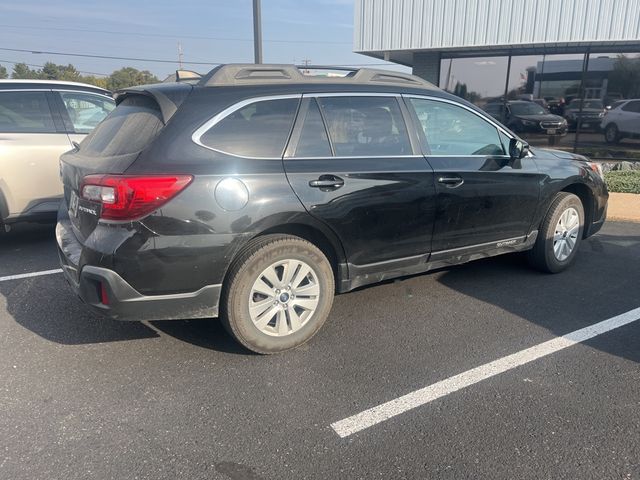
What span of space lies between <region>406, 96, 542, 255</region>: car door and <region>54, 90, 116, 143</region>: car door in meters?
3.98

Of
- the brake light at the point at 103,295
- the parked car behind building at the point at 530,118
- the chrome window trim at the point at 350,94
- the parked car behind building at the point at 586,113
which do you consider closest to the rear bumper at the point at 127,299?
the brake light at the point at 103,295

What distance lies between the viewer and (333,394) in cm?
300

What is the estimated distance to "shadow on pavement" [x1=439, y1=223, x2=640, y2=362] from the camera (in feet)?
12.8

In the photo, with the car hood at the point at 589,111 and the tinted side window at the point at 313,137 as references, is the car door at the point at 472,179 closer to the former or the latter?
the tinted side window at the point at 313,137

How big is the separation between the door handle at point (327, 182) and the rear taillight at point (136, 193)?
81cm

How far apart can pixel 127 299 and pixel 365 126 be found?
199 cm

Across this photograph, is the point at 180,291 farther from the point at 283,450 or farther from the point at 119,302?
the point at 283,450

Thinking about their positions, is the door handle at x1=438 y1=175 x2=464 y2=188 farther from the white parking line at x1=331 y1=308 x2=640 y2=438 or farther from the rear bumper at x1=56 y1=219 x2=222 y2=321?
the rear bumper at x1=56 y1=219 x2=222 y2=321

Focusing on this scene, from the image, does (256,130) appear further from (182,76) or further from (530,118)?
(530,118)

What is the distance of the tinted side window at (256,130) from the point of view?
3.16m

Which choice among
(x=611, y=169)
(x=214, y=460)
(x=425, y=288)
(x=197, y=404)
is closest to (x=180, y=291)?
(x=197, y=404)

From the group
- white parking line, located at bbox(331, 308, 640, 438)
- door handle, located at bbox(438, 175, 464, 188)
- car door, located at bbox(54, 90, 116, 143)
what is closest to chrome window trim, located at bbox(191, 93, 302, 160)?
door handle, located at bbox(438, 175, 464, 188)

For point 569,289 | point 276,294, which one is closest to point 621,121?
point 569,289

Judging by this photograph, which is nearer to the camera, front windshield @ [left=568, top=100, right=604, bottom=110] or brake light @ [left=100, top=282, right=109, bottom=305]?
brake light @ [left=100, top=282, right=109, bottom=305]
